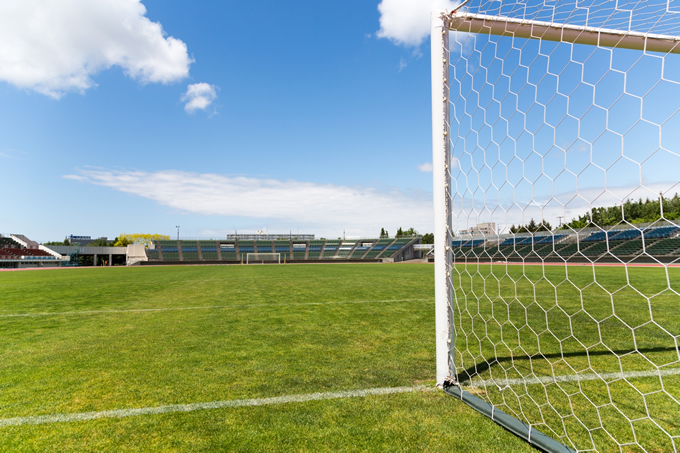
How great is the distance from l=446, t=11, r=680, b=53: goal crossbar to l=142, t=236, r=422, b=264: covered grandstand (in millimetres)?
48652

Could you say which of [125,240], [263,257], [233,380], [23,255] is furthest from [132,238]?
[233,380]

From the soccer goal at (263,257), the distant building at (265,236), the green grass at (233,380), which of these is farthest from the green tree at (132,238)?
the green grass at (233,380)

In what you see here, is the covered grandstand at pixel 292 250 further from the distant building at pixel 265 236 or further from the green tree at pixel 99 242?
the green tree at pixel 99 242

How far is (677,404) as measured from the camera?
2074 mm

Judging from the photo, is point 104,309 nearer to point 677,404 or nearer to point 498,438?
point 498,438

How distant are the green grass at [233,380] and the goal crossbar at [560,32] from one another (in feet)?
8.21

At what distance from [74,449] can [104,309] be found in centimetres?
520

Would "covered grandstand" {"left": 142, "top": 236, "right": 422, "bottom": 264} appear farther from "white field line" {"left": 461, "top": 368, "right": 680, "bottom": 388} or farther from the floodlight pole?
the floodlight pole

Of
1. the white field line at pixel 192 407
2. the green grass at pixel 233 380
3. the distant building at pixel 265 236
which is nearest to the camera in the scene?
the green grass at pixel 233 380

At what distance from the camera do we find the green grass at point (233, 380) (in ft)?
5.83

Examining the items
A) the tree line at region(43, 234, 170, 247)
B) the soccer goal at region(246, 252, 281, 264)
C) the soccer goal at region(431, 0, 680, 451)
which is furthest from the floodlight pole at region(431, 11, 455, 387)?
the tree line at region(43, 234, 170, 247)

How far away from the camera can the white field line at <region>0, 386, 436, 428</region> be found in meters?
2.01

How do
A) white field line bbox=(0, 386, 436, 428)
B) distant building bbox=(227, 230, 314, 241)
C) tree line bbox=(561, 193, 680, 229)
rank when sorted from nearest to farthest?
tree line bbox=(561, 193, 680, 229) → white field line bbox=(0, 386, 436, 428) → distant building bbox=(227, 230, 314, 241)

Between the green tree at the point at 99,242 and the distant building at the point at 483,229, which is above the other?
the green tree at the point at 99,242
